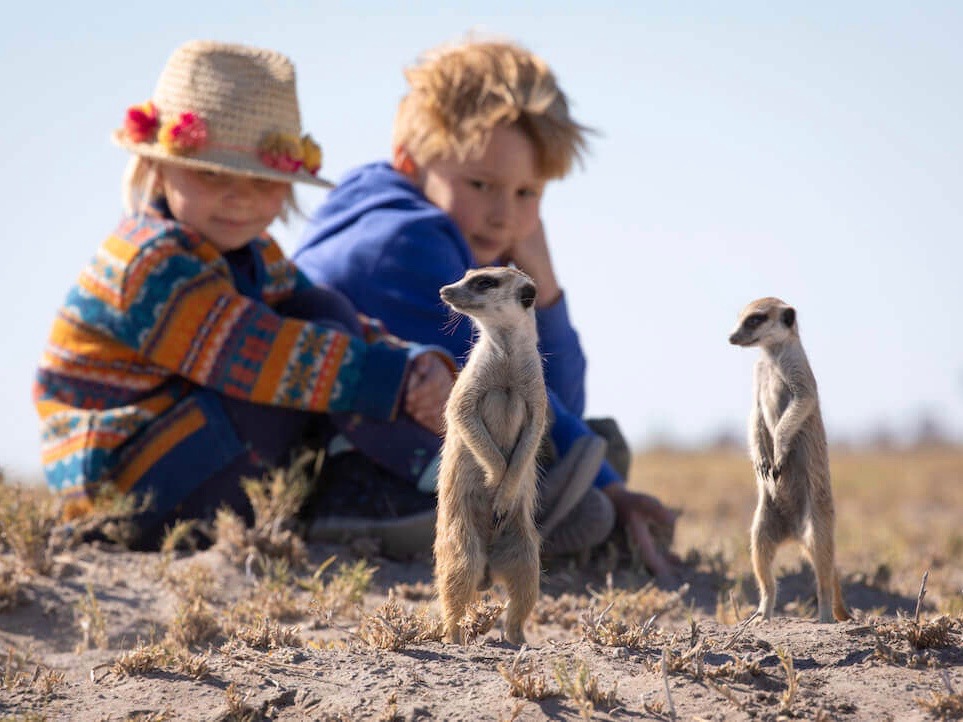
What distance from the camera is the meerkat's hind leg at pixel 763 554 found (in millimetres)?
4137

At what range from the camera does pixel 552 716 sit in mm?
3467

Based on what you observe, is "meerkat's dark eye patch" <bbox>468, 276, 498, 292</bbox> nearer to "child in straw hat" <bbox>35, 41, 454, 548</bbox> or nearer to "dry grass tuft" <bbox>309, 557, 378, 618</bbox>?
"dry grass tuft" <bbox>309, 557, 378, 618</bbox>

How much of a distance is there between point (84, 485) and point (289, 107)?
2036mm

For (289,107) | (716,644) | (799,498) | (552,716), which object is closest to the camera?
(552,716)

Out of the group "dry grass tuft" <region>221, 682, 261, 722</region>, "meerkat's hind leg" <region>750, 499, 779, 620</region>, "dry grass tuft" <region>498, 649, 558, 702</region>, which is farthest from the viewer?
"meerkat's hind leg" <region>750, 499, 779, 620</region>

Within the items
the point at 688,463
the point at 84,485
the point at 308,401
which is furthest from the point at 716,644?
the point at 688,463

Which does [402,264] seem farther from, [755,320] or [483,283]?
[755,320]

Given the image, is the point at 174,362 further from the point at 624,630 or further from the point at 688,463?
the point at 688,463

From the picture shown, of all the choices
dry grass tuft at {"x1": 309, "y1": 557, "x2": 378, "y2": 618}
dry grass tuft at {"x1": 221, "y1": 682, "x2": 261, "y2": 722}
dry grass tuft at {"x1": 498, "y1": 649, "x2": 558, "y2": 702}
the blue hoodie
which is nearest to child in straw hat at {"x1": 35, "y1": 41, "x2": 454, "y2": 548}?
the blue hoodie

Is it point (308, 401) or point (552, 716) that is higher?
point (308, 401)

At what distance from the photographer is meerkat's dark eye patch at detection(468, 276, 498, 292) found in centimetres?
423

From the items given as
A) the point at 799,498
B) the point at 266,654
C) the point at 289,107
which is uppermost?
the point at 289,107

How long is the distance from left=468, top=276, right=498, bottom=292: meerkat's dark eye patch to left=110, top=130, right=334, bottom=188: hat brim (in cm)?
229

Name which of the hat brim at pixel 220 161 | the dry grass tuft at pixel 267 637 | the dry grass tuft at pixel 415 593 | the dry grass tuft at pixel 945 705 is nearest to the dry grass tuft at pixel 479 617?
the dry grass tuft at pixel 267 637
